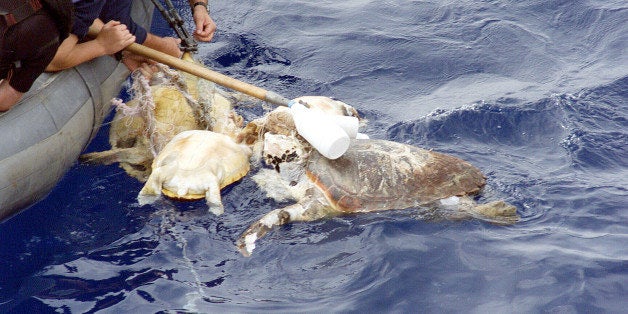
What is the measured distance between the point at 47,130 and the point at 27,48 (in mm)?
672

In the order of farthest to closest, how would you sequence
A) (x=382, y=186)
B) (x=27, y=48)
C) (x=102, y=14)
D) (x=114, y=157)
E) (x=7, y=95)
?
1. (x=102, y=14)
2. (x=114, y=157)
3. (x=382, y=186)
4. (x=7, y=95)
5. (x=27, y=48)

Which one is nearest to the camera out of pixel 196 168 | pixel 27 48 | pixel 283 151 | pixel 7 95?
pixel 27 48

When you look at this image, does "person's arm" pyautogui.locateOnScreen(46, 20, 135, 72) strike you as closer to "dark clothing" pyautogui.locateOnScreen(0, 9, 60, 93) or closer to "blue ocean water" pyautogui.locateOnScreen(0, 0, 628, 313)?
"dark clothing" pyautogui.locateOnScreen(0, 9, 60, 93)

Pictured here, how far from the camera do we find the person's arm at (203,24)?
21.9 ft

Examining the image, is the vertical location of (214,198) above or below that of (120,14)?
below

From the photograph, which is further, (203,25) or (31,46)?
(203,25)

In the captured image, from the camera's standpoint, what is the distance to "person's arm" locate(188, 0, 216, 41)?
6.67m

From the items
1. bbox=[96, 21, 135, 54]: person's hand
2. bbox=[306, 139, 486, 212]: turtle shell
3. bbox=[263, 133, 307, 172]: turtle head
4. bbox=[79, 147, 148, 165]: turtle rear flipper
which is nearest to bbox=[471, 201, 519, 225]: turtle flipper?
bbox=[306, 139, 486, 212]: turtle shell

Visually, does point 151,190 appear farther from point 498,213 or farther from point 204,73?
point 498,213

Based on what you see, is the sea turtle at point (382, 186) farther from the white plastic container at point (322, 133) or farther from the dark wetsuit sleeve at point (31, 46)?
the dark wetsuit sleeve at point (31, 46)

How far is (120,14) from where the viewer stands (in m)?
5.86

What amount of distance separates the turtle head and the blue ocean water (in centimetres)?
32

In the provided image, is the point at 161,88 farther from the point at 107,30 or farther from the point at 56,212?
the point at 56,212

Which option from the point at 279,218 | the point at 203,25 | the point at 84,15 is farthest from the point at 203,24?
the point at 279,218
